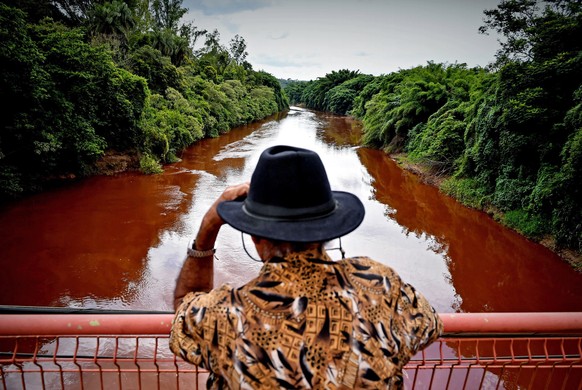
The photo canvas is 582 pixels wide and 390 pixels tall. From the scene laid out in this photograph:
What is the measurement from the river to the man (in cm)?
631

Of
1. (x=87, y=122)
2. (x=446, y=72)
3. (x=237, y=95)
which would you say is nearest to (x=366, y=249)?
(x=87, y=122)

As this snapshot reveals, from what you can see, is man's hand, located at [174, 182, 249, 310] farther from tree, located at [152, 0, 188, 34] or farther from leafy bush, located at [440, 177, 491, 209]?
tree, located at [152, 0, 188, 34]

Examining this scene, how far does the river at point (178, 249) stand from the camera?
23.3ft

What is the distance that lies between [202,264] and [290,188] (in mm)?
569

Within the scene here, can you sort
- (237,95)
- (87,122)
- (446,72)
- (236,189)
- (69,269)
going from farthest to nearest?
(237,95), (446,72), (87,122), (69,269), (236,189)

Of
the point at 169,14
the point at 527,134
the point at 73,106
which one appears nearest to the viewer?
the point at 527,134

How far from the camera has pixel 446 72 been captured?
22.6m

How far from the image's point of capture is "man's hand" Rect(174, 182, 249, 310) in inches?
49.6

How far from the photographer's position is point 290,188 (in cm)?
93

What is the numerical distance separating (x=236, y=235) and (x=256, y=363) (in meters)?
9.10

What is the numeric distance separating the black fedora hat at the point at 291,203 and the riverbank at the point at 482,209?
424 inches

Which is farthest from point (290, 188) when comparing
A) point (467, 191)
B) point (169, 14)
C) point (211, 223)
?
point (169, 14)

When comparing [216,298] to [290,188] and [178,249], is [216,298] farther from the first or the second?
[178,249]

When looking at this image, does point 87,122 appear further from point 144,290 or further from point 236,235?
point 144,290
